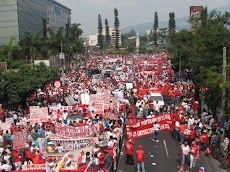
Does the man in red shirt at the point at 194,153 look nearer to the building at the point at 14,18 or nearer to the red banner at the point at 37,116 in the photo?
Result: the red banner at the point at 37,116

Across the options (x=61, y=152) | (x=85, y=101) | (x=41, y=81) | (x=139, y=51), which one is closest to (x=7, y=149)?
(x=61, y=152)

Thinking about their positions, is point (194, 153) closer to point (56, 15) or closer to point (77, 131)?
point (77, 131)

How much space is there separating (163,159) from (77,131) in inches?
150

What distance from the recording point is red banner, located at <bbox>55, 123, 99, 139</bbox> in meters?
12.2

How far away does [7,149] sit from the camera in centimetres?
1076

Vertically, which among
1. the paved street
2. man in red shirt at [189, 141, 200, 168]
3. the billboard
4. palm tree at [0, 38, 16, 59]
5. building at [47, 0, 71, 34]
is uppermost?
building at [47, 0, 71, 34]

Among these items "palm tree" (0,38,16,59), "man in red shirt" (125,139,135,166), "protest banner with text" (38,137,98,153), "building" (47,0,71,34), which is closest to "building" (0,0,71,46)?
"building" (47,0,71,34)

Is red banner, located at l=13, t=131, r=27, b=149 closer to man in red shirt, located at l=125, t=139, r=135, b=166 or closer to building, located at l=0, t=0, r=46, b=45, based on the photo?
man in red shirt, located at l=125, t=139, r=135, b=166

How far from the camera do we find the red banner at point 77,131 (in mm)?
12164

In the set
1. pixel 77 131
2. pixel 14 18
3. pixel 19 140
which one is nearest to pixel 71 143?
pixel 77 131

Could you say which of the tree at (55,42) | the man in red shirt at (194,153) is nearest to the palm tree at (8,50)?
the tree at (55,42)

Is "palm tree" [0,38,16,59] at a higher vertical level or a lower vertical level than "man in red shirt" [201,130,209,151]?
higher

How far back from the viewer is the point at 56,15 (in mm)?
83188

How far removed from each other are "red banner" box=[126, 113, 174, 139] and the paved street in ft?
1.22
